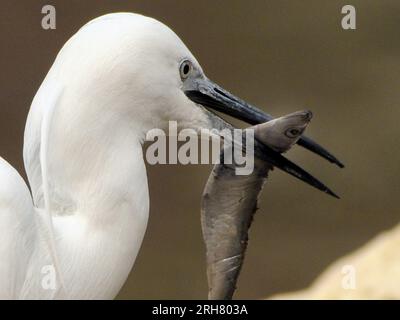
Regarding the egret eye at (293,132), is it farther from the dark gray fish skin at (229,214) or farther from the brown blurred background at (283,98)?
the brown blurred background at (283,98)

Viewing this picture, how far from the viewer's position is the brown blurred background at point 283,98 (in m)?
3.89

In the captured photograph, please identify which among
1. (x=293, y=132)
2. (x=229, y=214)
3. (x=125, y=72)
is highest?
(x=125, y=72)

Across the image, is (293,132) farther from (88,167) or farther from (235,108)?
(88,167)

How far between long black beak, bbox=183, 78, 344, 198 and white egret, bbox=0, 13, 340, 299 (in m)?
0.09

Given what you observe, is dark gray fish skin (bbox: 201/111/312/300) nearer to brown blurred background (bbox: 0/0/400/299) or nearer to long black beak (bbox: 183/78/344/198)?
long black beak (bbox: 183/78/344/198)

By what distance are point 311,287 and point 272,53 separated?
86 cm

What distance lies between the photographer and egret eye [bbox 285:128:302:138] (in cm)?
198

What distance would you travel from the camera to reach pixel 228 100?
2074mm

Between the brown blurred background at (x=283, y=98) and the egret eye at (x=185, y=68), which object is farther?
the brown blurred background at (x=283, y=98)

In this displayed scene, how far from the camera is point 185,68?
6.43ft

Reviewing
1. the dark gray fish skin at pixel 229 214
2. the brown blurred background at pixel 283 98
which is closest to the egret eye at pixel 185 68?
the dark gray fish skin at pixel 229 214

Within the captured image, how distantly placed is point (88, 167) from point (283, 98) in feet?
7.39

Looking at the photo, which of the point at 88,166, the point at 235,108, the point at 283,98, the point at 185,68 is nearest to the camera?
the point at 88,166

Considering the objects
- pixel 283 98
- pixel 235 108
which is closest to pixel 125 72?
pixel 235 108
